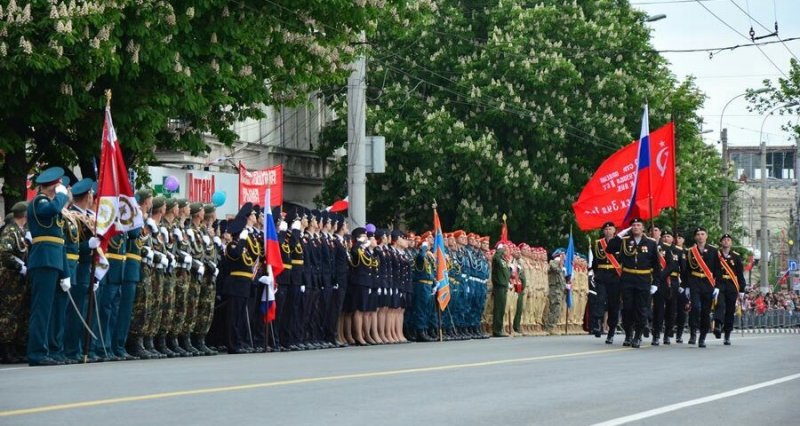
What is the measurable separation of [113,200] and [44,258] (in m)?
1.29

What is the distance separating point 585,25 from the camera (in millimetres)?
43094

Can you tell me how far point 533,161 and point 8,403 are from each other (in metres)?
31.1

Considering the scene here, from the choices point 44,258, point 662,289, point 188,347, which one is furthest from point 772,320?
point 44,258

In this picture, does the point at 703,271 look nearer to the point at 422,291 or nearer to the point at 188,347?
the point at 422,291

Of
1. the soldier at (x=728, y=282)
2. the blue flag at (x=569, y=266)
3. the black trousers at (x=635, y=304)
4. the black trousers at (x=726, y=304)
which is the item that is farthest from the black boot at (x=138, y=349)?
the blue flag at (x=569, y=266)

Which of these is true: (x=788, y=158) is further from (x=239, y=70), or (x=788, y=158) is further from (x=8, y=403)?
(x=8, y=403)

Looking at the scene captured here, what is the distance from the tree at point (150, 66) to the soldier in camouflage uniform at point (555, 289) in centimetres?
1240

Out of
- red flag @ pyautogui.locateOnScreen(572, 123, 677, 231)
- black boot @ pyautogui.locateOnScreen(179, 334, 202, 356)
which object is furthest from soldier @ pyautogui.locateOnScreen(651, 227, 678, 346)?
black boot @ pyautogui.locateOnScreen(179, 334, 202, 356)

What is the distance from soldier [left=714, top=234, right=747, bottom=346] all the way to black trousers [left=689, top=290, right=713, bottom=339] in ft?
1.26

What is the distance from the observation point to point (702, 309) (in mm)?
25844

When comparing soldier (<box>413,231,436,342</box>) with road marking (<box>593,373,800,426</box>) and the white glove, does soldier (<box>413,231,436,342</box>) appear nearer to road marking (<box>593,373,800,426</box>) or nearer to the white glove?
the white glove

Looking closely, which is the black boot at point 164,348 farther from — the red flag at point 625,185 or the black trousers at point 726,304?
the red flag at point 625,185

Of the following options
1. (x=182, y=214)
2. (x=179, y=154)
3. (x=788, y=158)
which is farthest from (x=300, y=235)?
(x=788, y=158)

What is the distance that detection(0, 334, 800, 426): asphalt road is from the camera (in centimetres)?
1098
